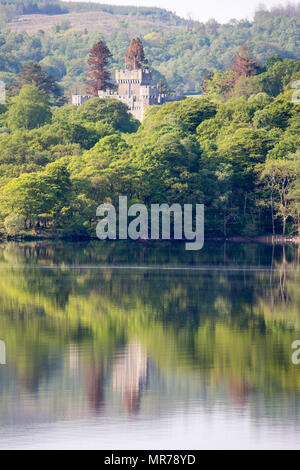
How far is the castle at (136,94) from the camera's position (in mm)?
131750

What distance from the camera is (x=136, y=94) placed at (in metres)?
135

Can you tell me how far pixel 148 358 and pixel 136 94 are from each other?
11652cm

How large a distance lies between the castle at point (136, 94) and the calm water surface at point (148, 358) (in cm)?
9407

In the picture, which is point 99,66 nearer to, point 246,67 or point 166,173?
point 246,67

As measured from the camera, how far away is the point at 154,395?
18.2 metres

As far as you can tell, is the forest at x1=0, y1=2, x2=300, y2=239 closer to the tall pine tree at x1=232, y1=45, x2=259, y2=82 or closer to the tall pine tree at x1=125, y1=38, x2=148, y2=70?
the tall pine tree at x1=232, y1=45, x2=259, y2=82

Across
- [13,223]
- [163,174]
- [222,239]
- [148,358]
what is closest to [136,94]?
[163,174]

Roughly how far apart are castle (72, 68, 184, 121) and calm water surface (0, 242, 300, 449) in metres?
94.1

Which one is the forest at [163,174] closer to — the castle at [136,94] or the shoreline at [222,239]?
the shoreline at [222,239]

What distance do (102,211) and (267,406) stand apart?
44083mm

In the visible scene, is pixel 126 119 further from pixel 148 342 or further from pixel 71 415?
pixel 71 415

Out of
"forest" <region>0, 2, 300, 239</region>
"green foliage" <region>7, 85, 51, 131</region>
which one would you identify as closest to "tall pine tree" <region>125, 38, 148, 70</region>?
"green foliage" <region>7, 85, 51, 131</region>

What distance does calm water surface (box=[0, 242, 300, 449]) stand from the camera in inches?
629

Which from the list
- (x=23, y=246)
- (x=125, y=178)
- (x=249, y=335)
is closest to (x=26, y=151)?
(x=125, y=178)
